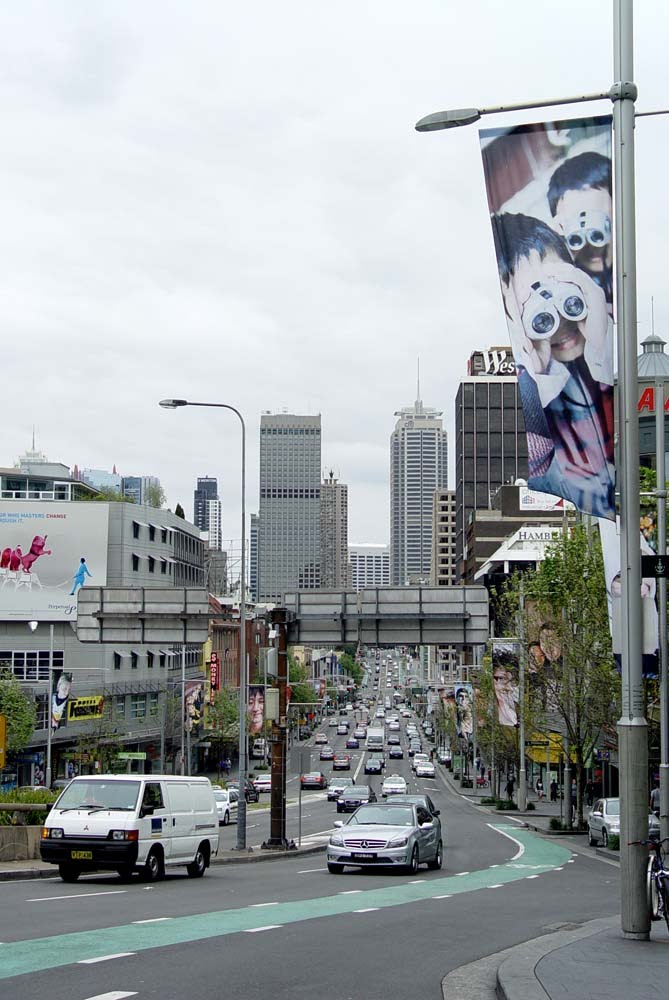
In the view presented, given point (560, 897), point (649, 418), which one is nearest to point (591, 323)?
point (560, 897)

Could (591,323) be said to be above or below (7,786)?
above

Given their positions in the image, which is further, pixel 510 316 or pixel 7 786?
pixel 7 786

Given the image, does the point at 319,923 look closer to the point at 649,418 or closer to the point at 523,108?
the point at 523,108

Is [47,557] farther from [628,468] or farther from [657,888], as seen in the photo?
[628,468]

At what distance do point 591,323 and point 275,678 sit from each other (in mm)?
24560

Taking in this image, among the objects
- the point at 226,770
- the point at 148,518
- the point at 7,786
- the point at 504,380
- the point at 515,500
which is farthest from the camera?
the point at 504,380

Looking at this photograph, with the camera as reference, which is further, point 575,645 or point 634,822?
point 575,645

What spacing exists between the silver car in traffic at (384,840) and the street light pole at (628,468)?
1158cm

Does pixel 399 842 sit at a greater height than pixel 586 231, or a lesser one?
lesser

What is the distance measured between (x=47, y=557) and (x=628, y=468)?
262ft

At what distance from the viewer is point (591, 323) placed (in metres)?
11.4

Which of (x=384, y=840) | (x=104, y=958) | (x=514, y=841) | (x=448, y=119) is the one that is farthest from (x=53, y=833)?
(x=514, y=841)

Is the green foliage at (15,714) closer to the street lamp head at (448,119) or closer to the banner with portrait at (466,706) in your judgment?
the banner with portrait at (466,706)

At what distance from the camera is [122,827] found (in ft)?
63.9
